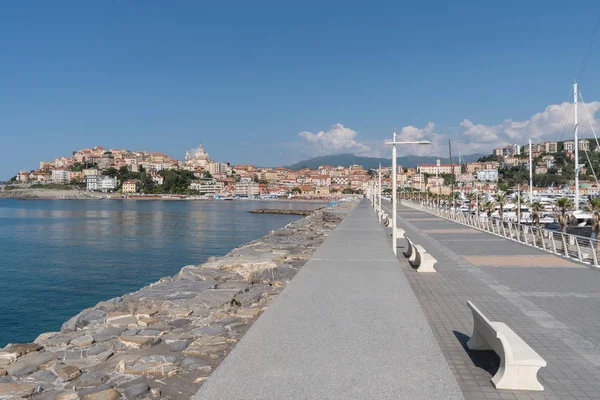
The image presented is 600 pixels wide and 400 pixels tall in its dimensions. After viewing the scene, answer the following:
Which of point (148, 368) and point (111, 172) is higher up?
point (111, 172)

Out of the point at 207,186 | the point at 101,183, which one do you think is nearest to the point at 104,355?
the point at 207,186

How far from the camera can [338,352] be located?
13.0ft

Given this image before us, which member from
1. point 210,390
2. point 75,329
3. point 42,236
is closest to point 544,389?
point 210,390

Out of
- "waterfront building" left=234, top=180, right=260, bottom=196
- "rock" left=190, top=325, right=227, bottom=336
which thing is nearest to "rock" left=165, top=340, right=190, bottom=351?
"rock" left=190, top=325, right=227, bottom=336

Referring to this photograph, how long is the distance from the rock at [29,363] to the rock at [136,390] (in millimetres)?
1435

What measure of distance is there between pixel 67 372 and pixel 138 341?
981 millimetres

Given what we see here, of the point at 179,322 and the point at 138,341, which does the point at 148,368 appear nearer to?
the point at 138,341

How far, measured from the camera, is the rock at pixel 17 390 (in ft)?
13.1

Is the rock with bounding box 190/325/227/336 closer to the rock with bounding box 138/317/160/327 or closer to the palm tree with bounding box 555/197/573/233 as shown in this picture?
the rock with bounding box 138/317/160/327

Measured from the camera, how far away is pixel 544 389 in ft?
12.5

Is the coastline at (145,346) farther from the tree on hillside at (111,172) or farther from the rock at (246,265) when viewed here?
the tree on hillside at (111,172)

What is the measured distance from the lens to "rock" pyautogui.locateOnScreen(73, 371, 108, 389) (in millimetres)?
4188

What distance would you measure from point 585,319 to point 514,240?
1050 cm

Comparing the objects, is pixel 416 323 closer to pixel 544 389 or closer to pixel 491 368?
pixel 491 368
